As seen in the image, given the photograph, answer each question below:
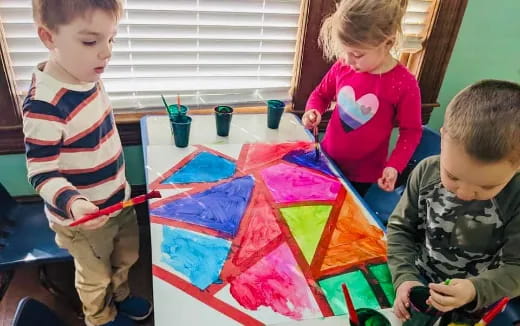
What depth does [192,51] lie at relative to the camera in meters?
1.68

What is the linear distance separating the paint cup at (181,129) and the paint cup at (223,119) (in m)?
0.12

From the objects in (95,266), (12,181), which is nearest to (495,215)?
(95,266)

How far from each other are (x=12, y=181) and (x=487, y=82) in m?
1.73

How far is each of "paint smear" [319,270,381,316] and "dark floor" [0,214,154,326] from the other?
0.86m

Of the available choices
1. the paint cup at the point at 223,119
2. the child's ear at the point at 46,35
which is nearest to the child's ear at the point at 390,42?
the paint cup at the point at 223,119

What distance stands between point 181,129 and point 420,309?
2.92 ft

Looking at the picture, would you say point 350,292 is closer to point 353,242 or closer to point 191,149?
point 353,242

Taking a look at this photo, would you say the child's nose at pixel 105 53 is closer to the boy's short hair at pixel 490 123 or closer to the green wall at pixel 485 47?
the boy's short hair at pixel 490 123

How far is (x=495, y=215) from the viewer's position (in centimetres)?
88

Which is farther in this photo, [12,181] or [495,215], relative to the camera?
[12,181]

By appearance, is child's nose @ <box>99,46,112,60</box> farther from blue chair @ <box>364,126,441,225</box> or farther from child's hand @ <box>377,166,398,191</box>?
blue chair @ <box>364,126,441,225</box>

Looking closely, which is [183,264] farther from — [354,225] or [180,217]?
[354,225]

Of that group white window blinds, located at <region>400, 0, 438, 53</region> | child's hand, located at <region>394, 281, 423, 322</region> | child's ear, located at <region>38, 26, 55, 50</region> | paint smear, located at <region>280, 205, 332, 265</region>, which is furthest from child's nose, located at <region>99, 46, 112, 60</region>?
white window blinds, located at <region>400, 0, 438, 53</region>

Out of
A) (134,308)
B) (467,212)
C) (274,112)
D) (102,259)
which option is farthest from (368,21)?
(134,308)
